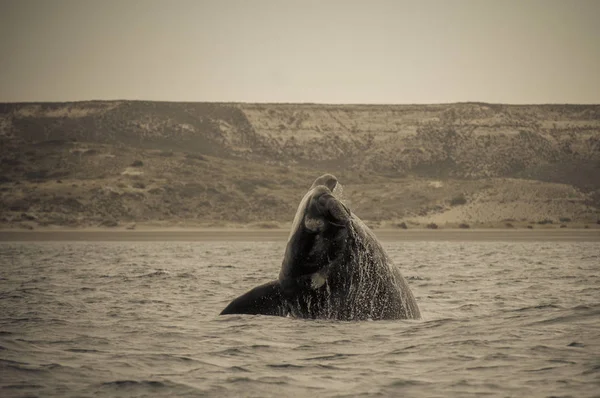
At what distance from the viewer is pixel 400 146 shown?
96.2 m

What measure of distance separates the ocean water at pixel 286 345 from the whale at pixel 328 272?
9.1 inches

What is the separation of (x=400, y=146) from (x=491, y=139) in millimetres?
9474

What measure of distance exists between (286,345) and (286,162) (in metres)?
84.1

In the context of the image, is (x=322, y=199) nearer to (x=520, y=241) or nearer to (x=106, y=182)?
(x=520, y=241)

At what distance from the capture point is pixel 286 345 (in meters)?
10.5

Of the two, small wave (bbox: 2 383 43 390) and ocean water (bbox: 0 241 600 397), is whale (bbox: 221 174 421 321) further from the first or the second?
small wave (bbox: 2 383 43 390)

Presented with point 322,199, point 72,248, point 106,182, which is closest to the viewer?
point 322,199

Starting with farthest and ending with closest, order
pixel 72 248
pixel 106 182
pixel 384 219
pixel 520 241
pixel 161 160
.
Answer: pixel 161 160
pixel 106 182
pixel 384 219
pixel 520 241
pixel 72 248

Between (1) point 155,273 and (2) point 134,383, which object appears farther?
(1) point 155,273

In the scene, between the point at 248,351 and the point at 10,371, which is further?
the point at 248,351

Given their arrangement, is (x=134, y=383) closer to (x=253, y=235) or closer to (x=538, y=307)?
(x=538, y=307)

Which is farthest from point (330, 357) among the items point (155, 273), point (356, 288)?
point (155, 273)

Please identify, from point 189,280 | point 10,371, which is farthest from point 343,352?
point 189,280

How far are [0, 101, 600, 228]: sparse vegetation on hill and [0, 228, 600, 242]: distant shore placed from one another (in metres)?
5.07
